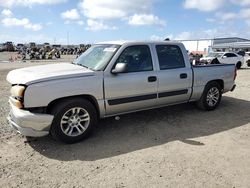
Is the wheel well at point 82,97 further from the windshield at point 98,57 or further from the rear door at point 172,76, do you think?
the rear door at point 172,76

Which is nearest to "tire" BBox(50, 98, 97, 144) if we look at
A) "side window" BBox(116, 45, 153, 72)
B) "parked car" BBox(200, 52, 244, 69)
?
"side window" BBox(116, 45, 153, 72)

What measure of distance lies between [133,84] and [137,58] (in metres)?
0.57

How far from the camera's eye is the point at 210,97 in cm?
675

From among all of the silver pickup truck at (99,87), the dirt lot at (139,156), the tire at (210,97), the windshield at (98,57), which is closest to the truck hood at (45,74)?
the silver pickup truck at (99,87)

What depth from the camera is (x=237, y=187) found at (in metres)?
3.36

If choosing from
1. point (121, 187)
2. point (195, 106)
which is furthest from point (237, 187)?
point (195, 106)

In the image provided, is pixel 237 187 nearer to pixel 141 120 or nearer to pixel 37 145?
pixel 141 120

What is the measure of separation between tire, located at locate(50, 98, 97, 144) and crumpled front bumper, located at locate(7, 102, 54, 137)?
144mm

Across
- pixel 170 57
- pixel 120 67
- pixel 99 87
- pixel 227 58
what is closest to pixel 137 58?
pixel 120 67

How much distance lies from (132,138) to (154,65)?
157 cm

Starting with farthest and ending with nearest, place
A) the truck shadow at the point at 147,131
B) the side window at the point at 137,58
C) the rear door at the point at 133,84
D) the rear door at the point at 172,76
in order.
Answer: the rear door at the point at 172,76 → the side window at the point at 137,58 → the rear door at the point at 133,84 → the truck shadow at the point at 147,131

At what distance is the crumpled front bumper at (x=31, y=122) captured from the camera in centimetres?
421

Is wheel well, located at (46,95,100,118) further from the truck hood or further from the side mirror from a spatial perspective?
the side mirror

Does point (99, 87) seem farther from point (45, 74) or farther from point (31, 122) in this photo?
point (31, 122)
